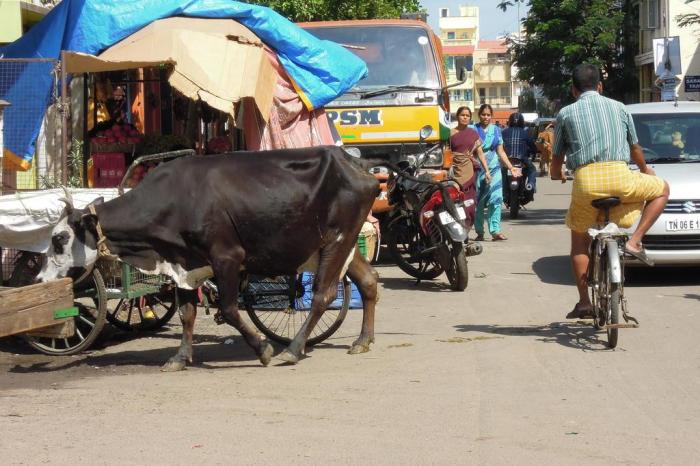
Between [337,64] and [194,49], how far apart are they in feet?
6.59

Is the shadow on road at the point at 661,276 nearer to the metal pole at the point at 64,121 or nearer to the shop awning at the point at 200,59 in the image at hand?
the shop awning at the point at 200,59

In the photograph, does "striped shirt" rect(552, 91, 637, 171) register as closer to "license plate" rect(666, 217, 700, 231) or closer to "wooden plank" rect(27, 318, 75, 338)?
"license plate" rect(666, 217, 700, 231)

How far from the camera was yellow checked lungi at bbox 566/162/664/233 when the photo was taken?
842cm

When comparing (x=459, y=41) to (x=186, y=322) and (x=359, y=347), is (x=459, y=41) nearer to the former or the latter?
(x=359, y=347)

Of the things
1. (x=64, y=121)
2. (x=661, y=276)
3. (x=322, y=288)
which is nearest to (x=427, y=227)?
(x=661, y=276)

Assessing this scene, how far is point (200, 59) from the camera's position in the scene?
10.0 m

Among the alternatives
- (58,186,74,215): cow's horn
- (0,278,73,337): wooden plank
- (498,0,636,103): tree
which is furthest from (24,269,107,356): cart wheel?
(498,0,636,103): tree

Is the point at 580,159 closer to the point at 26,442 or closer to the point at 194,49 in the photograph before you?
the point at 194,49

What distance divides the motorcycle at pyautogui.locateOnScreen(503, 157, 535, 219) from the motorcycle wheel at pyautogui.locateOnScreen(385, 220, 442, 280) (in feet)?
27.2

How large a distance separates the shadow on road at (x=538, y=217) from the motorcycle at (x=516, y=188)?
11.3 inches

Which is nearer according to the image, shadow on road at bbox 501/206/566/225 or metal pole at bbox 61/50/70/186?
metal pole at bbox 61/50/70/186

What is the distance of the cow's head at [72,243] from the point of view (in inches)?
309

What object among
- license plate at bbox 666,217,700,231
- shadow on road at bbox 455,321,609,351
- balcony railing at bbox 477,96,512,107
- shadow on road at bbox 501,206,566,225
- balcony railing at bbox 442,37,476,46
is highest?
balcony railing at bbox 442,37,476,46

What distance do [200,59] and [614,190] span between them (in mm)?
3881
